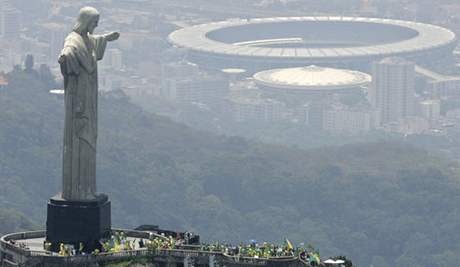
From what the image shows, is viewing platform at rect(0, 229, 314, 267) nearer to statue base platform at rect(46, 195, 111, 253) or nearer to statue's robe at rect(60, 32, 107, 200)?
statue base platform at rect(46, 195, 111, 253)

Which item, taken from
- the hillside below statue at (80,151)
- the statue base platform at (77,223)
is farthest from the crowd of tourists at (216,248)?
the hillside below statue at (80,151)

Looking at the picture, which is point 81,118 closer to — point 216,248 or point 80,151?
point 80,151

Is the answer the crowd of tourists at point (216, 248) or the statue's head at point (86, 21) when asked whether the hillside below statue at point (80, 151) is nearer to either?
the statue's head at point (86, 21)

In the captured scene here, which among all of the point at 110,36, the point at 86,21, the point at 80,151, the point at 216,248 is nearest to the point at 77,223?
the point at 80,151

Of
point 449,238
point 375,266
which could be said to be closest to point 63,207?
point 375,266

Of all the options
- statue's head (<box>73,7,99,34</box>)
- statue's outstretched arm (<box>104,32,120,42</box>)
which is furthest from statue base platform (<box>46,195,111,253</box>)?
statue's head (<box>73,7,99,34</box>)

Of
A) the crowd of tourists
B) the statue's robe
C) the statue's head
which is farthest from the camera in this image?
the statue's head
